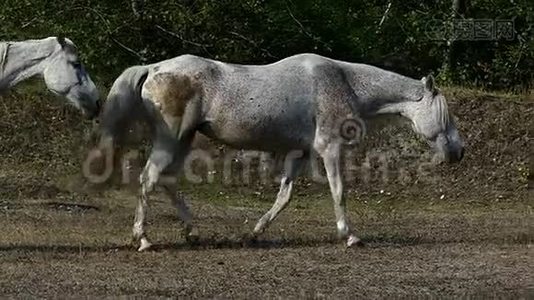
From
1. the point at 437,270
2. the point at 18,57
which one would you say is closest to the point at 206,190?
the point at 18,57

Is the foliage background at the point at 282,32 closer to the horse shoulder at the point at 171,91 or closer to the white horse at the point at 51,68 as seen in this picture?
the white horse at the point at 51,68

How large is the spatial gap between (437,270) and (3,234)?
16.3ft

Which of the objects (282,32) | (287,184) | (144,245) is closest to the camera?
(144,245)

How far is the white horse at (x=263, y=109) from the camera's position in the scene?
1160 centimetres

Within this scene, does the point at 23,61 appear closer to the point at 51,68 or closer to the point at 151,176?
the point at 51,68

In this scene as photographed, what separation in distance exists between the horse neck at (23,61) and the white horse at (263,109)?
2.54ft

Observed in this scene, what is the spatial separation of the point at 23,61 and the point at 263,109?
7.91 feet

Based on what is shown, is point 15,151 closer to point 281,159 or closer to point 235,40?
point 235,40

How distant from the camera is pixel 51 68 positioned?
448 inches

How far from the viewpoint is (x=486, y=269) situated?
10312 millimetres

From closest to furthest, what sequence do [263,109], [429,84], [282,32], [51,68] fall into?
1. [51,68]
2. [263,109]
3. [429,84]
4. [282,32]

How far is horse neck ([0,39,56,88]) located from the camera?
11344 millimetres
